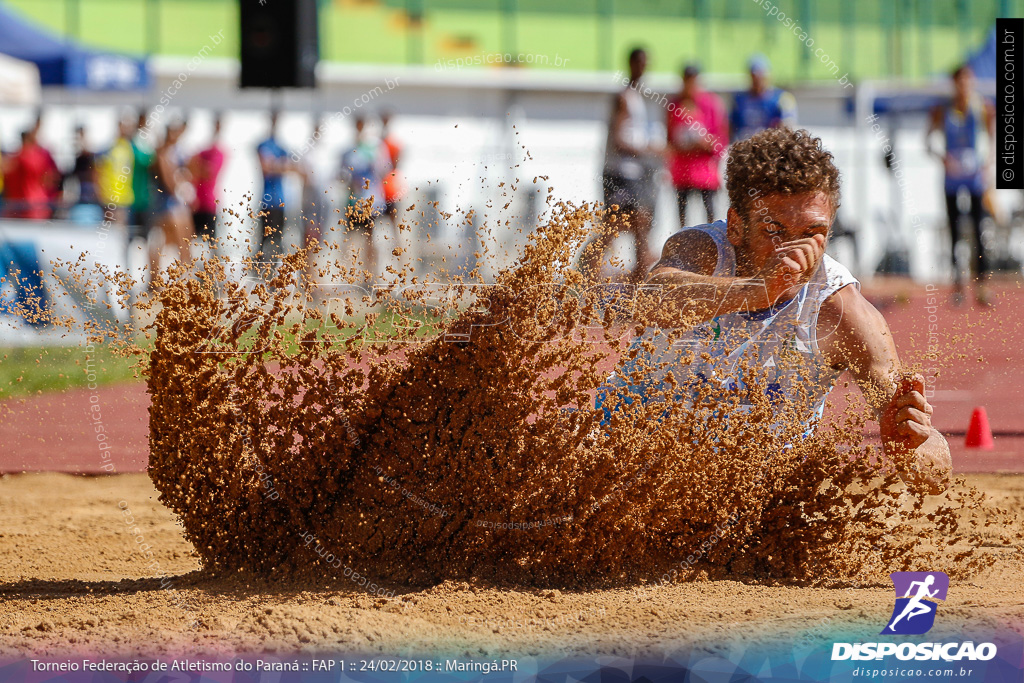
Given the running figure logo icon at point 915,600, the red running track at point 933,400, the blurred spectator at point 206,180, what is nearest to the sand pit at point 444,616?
the running figure logo icon at point 915,600

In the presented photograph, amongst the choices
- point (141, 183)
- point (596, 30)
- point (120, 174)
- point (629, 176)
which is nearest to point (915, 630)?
point (629, 176)

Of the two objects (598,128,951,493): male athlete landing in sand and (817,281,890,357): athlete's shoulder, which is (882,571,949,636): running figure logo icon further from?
(817,281,890,357): athlete's shoulder

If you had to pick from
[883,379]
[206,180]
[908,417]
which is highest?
[206,180]

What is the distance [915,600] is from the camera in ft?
8.96

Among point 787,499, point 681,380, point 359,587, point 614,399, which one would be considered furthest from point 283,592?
point 787,499

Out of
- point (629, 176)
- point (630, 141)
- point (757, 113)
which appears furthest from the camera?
point (757, 113)

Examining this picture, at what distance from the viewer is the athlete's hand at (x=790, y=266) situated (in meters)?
2.91

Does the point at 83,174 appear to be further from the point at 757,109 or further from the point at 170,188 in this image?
the point at 757,109

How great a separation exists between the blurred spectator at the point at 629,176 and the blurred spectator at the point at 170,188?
186 inches

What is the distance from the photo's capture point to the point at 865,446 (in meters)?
3.09

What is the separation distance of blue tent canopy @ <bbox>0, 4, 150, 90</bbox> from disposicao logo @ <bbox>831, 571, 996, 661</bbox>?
13.0 meters

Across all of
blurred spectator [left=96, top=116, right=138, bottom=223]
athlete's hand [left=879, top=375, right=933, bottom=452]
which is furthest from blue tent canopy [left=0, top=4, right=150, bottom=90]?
athlete's hand [left=879, top=375, right=933, bottom=452]

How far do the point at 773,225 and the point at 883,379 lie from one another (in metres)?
0.59

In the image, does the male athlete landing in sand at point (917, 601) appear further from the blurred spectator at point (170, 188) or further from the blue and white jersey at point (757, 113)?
the blurred spectator at point (170, 188)
